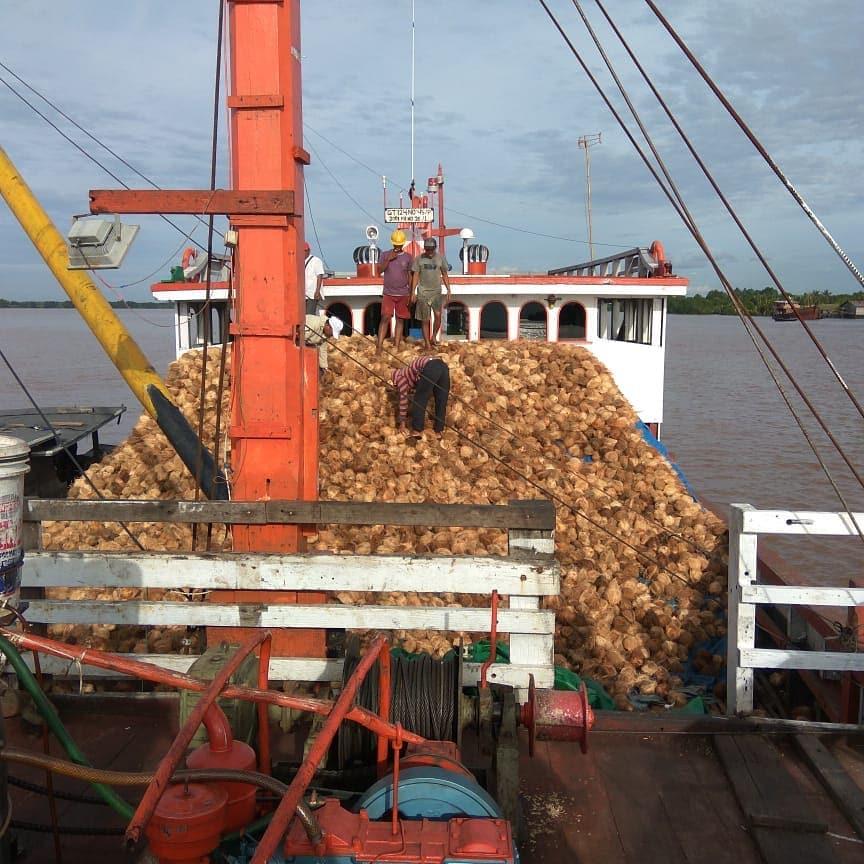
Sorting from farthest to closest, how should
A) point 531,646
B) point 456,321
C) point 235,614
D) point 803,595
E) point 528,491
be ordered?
point 456,321
point 528,491
point 803,595
point 235,614
point 531,646

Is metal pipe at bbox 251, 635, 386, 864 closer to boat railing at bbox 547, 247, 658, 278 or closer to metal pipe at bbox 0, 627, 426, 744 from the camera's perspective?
metal pipe at bbox 0, 627, 426, 744

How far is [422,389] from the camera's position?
30.0ft

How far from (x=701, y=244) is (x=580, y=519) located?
150 inches

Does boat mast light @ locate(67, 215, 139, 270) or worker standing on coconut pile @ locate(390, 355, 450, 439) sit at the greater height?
boat mast light @ locate(67, 215, 139, 270)

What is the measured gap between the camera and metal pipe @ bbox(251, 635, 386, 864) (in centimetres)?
217

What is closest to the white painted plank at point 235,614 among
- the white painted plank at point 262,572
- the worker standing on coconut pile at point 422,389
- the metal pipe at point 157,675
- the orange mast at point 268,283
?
the white painted plank at point 262,572

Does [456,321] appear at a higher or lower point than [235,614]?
higher

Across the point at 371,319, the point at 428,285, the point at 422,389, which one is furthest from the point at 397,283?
the point at 422,389

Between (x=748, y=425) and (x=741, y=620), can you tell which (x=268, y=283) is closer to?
(x=741, y=620)

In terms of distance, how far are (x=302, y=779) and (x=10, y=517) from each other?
4.26 feet

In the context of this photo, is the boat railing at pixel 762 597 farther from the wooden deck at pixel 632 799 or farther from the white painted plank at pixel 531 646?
the white painted plank at pixel 531 646

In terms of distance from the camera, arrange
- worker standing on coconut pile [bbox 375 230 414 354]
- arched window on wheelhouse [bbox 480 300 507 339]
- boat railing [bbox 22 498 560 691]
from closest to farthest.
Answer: boat railing [bbox 22 498 560 691]
worker standing on coconut pile [bbox 375 230 414 354]
arched window on wheelhouse [bbox 480 300 507 339]

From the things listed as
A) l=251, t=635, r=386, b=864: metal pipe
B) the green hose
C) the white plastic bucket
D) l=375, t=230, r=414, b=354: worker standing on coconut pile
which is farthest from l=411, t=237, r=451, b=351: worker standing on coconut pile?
the green hose

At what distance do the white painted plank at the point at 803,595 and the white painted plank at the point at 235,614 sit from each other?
1.68m
